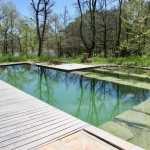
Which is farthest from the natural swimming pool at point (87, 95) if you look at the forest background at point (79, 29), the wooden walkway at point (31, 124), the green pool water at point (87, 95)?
the forest background at point (79, 29)

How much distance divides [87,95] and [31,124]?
2892mm

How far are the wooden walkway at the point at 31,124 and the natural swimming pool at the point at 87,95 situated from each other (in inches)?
33.9

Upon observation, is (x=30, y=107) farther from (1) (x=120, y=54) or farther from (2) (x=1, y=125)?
(1) (x=120, y=54)

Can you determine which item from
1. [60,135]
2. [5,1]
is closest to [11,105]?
[60,135]

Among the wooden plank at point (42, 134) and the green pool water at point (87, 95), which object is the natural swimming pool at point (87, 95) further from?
the wooden plank at point (42, 134)

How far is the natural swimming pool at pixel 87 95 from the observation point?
405cm

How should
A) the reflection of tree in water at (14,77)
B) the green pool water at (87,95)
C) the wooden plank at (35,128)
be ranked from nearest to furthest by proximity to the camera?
the wooden plank at (35,128)
the green pool water at (87,95)
the reflection of tree in water at (14,77)

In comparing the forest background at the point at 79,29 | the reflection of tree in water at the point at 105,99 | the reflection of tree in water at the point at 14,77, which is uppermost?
the forest background at the point at 79,29

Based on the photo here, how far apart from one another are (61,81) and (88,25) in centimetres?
1187

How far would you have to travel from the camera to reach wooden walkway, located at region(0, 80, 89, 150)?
2221 mm

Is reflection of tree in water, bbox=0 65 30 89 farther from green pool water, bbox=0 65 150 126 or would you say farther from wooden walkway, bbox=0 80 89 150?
wooden walkway, bbox=0 80 89 150

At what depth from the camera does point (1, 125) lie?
2.66 m

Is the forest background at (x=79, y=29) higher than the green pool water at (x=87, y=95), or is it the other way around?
the forest background at (x=79, y=29)

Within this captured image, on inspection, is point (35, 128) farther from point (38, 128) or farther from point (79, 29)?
point (79, 29)
